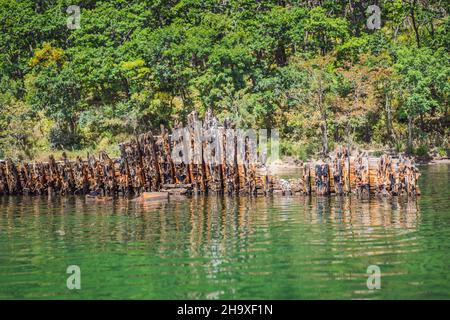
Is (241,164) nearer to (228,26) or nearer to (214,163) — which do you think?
(214,163)

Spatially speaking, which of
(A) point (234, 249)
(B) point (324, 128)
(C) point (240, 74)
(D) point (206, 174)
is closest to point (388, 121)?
(B) point (324, 128)

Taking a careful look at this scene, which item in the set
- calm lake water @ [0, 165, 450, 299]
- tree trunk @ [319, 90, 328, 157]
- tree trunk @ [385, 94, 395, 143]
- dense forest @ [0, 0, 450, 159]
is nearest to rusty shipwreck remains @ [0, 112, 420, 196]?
calm lake water @ [0, 165, 450, 299]

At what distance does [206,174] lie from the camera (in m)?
48.8

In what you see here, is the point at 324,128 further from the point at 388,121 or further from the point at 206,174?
the point at 206,174

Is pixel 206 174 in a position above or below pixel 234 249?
above

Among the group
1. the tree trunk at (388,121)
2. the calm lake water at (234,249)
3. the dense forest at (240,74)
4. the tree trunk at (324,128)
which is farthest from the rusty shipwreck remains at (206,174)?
the tree trunk at (388,121)

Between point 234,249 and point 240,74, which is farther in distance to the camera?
point 240,74

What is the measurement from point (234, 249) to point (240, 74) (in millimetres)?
52655

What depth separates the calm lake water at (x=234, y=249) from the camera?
74.6 ft

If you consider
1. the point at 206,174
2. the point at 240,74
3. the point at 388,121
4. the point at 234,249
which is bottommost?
the point at 234,249

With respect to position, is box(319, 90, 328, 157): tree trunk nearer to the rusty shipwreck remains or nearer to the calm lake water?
the rusty shipwreck remains

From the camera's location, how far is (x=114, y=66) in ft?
275

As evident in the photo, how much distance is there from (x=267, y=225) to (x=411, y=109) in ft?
135

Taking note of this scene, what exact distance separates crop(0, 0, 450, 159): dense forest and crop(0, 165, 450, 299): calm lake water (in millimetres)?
31698
